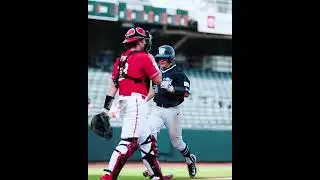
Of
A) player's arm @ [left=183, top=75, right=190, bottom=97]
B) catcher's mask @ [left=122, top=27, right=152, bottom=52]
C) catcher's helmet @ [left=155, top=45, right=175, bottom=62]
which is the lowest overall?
player's arm @ [left=183, top=75, right=190, bottom=97]

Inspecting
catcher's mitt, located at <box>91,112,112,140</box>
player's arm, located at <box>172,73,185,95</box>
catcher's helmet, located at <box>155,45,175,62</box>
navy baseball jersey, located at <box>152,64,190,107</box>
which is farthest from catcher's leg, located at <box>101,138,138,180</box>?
catcher's helmet, located at <box>155,45,175,62</box>

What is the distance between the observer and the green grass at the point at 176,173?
3.86 m

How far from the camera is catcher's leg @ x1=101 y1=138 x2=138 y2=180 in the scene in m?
3.83

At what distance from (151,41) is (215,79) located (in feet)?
3.43

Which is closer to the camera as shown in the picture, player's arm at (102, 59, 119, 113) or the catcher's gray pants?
player's arm at (102, 59, 119, 113)

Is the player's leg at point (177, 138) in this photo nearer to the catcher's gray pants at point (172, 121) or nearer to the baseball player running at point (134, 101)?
the catcher's gray pants at point (172, 121)

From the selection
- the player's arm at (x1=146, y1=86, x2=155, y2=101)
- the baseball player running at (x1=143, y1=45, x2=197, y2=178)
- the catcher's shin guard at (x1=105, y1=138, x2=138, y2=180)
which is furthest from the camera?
the baseball player running at (x1=143, y1=45, x2=197, y2=178)

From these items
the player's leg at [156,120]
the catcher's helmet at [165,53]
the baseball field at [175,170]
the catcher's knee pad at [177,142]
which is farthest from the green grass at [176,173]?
the catcher's helmet at [165,53]

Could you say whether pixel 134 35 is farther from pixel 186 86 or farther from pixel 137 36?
pixel 186 86

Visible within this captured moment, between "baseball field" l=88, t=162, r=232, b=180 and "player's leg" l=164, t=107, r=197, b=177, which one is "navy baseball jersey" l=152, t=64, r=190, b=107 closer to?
"player's leg" l=164, t=107, r=197, b=177

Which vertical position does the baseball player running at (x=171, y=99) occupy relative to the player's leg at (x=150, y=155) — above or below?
above

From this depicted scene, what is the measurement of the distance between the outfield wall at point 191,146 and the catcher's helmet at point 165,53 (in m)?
0.48

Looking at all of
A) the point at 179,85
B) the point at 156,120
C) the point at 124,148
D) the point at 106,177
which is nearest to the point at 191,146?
the point at 156,120
